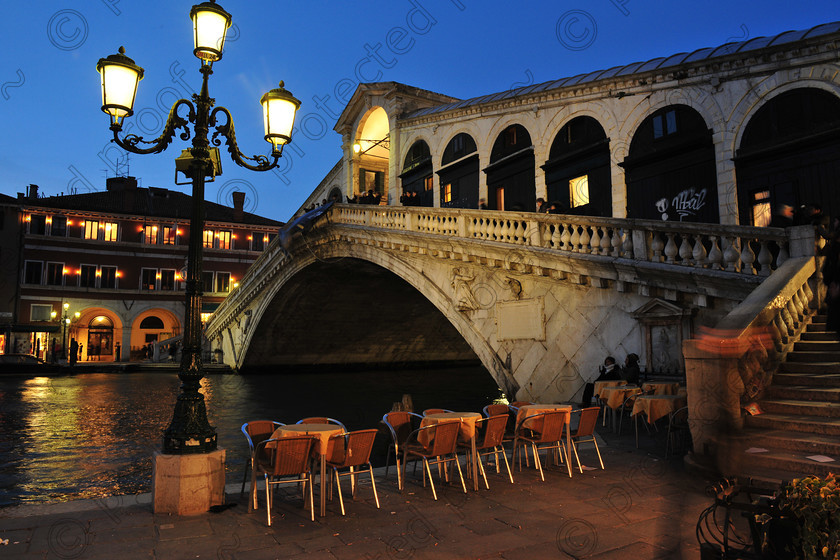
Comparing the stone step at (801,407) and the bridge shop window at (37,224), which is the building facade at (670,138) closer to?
the stone step at (801,407)

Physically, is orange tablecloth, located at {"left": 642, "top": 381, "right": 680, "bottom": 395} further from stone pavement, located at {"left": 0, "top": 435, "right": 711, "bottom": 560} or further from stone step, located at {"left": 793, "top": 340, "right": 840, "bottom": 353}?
stone pavement, located at {"left": 0, "top": 435, "right": 711, "bottom": 560}

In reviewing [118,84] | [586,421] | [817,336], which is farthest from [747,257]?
[118,84]

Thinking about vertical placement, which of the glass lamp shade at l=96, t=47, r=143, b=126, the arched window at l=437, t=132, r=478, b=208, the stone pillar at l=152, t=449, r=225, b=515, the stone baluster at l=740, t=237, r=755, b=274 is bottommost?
the stone pillar at l=152, t=449, r=225, b=515

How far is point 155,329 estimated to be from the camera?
4084cm

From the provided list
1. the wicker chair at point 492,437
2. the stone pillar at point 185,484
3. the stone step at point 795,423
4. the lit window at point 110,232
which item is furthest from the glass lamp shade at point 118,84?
the lit window at point 110,232

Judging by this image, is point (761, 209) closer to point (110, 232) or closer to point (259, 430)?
point (259, 430)

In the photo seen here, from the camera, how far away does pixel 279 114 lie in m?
6.25

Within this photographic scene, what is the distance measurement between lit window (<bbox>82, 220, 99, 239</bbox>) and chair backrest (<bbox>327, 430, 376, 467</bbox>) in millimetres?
40385

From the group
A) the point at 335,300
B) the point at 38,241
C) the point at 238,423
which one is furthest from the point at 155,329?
the point at 238,423

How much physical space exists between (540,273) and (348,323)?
1979 centimetres

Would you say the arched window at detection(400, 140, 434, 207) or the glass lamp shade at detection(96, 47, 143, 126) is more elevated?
the arched window at detection(400, 140, 434, 207)

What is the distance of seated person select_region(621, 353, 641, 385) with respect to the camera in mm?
10531

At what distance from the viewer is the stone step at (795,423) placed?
5699mm

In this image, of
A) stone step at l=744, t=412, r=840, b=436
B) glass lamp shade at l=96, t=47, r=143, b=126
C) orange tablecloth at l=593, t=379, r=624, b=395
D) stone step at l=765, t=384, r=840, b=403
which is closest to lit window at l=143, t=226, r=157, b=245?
orange tablecloth at l=593, t=379, r=624, b=395
